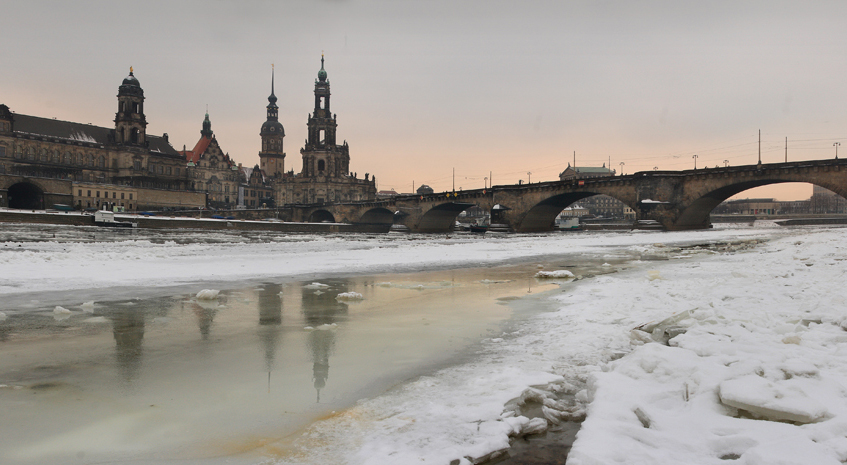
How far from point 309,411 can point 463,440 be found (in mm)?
→ 1200

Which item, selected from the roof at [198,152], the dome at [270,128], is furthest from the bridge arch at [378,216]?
the dome at [270,128]

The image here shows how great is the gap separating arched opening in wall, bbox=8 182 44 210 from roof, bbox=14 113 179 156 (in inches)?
728

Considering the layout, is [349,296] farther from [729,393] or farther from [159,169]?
[159,169]

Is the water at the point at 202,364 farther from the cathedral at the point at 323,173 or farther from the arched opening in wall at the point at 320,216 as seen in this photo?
the cathedral at the point at 323,173

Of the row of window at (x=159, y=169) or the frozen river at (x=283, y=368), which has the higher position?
the row of window at (x=159, y=169)

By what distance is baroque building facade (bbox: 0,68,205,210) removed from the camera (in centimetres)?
8644

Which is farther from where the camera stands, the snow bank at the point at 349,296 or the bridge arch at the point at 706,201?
the bridge arch at the point at 706,201

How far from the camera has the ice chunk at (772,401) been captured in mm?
3239

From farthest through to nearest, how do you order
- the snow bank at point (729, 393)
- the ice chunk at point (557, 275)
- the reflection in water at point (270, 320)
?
the ice chunk at point (557, 275), the reflection in water at point (270, 320), the snow bank at point (729, 393)

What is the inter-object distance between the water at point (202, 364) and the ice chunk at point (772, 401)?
2.46m

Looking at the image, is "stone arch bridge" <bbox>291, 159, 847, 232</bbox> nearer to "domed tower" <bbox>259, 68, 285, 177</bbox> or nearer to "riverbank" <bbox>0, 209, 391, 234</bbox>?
"riverbank" <bbox>0, 209, 391, 234</bbox>

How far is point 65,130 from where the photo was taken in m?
107

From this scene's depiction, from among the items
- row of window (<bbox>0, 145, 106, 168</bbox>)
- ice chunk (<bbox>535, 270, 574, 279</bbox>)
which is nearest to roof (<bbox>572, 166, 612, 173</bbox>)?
row of window (<bbox>0, 145, 106, 168</bbox>)

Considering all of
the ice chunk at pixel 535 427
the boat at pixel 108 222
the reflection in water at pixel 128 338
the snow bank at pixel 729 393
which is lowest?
the ice chunk at pixel 535 427
